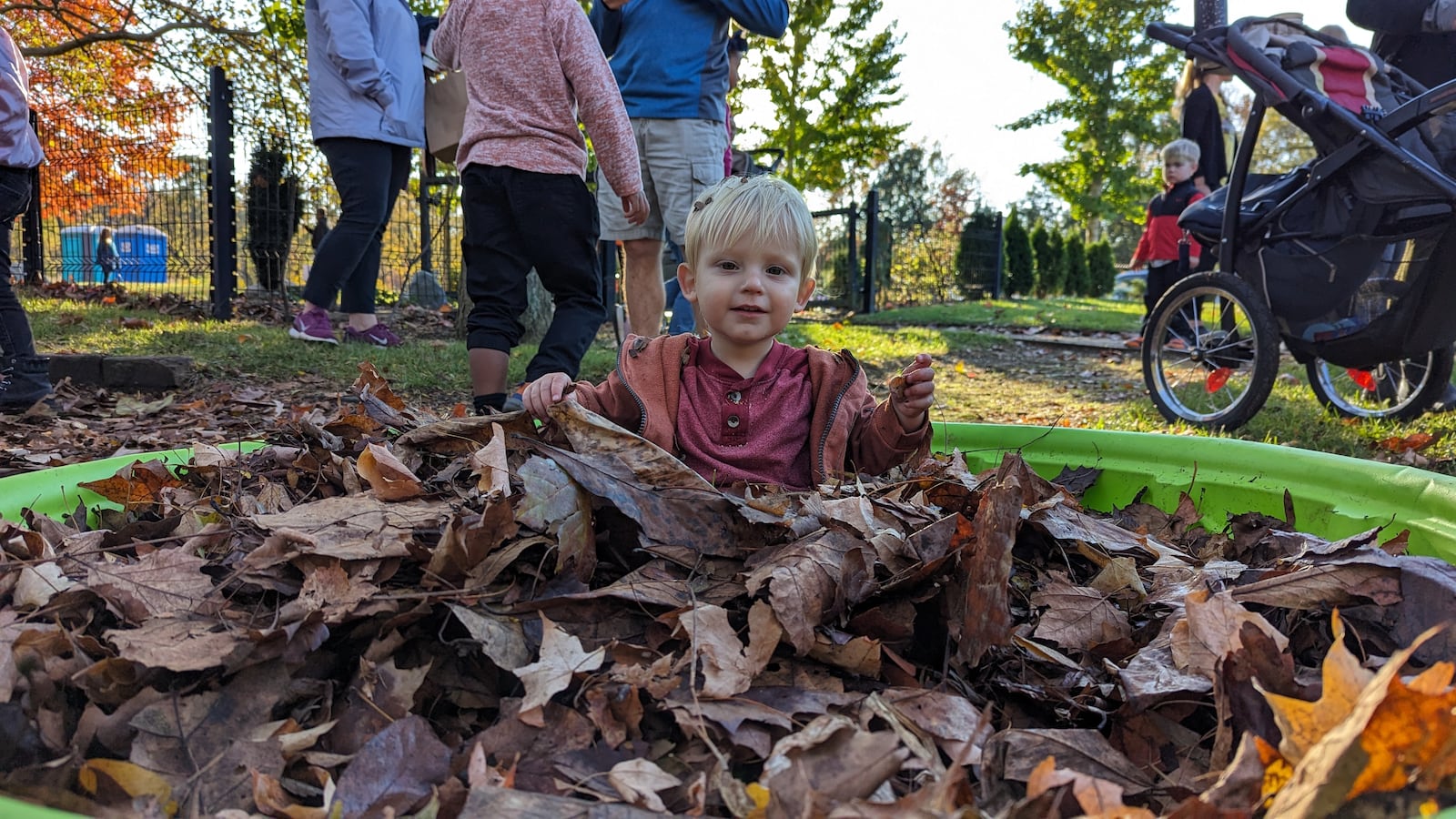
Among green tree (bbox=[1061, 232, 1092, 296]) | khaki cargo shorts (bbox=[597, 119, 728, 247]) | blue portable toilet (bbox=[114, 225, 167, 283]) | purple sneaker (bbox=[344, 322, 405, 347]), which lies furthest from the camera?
green tree (bbox=[1061, 232, 1092, 296])

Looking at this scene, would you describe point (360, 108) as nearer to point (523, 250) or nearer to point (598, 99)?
point (523, 250)

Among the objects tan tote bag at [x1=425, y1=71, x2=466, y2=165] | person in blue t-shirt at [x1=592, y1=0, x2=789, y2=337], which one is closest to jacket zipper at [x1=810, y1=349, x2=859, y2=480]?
person in blue t-shirt at [x1=592, y1=0, x2=789, y2=337]

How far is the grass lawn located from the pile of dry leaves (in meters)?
1.19

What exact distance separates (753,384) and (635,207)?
1.39 meters

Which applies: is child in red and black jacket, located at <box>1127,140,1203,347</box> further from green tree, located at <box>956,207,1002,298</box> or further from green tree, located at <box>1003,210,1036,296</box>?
green tree, located at <box>1003,210,1036,296</box>

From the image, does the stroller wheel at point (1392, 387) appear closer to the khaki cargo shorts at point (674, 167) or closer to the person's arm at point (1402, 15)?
the person's arm at point (1402, 15)

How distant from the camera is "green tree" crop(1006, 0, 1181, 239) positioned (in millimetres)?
22047

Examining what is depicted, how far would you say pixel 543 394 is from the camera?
1785mm

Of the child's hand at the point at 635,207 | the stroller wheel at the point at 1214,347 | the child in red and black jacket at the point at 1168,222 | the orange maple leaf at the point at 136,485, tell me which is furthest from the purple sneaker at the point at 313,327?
the child in red and black jacket at the point at 1168,222

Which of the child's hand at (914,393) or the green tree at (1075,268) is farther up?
the green tree at (1075,268)

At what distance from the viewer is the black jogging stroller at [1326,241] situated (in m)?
3.19

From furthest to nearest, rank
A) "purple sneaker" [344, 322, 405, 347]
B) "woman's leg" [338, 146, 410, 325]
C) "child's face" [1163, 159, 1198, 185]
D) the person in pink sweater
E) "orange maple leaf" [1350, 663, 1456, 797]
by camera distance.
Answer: "child's face" [1163, 159, 1198, 185] → "purple sneaker" [344, 322, 405, 347] → "woman's leg" [338, 146, 410, 325] → the person in pink sweater → "orange maple leaf" [1350, 663, 1456, 797]

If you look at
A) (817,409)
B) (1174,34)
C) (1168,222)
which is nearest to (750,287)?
(817,409)

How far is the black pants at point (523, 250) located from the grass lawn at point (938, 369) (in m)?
1.09
